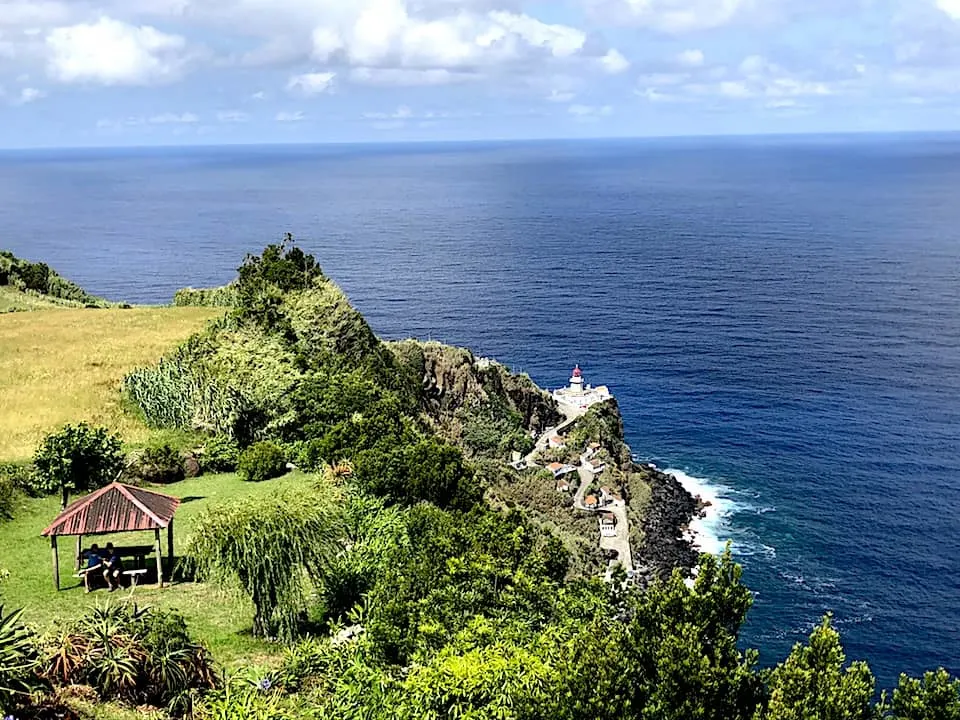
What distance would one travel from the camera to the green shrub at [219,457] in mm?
40375

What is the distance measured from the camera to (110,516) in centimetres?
2519

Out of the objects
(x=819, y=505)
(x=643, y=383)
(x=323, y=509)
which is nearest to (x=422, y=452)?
(x=323, y=509)

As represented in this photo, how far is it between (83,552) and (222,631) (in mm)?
5952

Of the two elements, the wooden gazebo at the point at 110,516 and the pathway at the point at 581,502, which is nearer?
the wooden gazebo at the point at 110,516

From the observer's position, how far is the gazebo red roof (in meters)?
24.9

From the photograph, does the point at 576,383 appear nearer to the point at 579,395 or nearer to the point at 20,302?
the point at 579,395

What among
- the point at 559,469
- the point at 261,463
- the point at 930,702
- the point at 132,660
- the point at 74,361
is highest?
the point at 74,361

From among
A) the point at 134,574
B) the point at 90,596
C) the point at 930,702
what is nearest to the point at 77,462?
the point at 134,574

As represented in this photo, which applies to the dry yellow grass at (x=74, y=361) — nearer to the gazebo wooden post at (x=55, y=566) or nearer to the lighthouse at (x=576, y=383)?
the gazebo wooden post at (x=55, y=566)

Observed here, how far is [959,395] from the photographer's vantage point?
88812 mm

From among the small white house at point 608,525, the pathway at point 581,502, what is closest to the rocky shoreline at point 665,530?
the pathway at point 581,502

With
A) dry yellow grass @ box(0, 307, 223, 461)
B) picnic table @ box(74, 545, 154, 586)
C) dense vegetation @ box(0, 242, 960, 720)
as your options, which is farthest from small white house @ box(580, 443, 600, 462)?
picnic table @ box(74, 545, 154, 586)

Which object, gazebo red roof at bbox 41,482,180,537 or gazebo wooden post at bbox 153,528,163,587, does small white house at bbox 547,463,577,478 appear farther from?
gazebo red roof at bbox 41,482,180,537

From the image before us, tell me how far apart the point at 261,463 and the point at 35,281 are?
201ft
